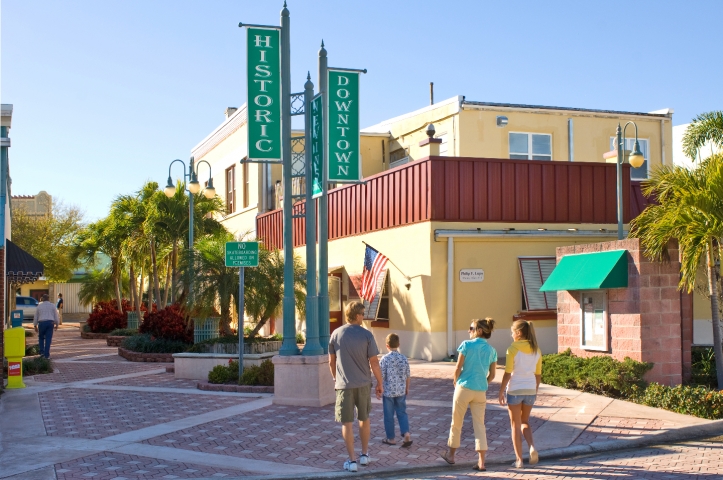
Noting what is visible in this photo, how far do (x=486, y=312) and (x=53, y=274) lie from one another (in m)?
29.1

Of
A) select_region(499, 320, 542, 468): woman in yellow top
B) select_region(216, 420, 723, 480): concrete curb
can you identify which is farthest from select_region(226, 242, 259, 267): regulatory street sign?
select_region(499, 320, 542, 468): woman in yellow top

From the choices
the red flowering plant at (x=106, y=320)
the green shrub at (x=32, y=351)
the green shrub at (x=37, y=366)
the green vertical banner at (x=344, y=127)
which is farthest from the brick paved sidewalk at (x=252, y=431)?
the red flowering plant at (x=106, y=320)

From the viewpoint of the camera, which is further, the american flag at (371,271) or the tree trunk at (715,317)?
the american flag at (371,271)

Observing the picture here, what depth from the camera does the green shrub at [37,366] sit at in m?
18.3

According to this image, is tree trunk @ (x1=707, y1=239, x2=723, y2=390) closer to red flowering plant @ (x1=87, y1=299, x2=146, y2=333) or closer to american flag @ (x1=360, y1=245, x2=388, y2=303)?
american flag @ (x1=360, y1=245, x2=388, y2=303)

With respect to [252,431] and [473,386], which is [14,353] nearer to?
[252,431]

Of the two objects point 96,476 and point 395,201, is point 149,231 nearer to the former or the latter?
point 395,201

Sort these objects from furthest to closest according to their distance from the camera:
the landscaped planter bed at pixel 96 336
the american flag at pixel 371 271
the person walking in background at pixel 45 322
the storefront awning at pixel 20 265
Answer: the landscaped planter bed at pixel 96 336 < the person walking in background at pixel 45 322 < the american flag at pixel 371 271 < the storefront awning at pixel 20 265

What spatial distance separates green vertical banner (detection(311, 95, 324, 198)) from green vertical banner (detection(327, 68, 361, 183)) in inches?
83.2

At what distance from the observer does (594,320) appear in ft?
46.9

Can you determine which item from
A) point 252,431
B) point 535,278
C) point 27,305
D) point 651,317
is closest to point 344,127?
point 535,278

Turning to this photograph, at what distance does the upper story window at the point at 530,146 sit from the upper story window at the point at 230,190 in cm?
1277

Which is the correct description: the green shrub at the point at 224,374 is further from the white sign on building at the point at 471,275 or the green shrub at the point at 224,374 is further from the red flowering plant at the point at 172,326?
the red flowering plant at the point at 172,326

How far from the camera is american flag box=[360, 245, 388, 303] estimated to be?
20281mm
